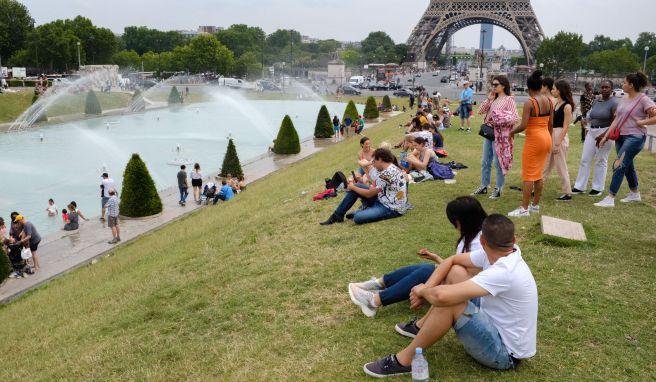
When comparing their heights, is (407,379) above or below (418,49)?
below

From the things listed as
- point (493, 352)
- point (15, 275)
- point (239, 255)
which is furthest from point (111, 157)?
point (493, 352)

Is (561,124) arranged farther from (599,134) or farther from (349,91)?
(349,91)

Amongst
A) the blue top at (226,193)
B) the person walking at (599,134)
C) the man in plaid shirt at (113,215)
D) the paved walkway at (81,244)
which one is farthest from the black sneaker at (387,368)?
the blue top at (226,193)

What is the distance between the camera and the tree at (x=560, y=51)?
67500 mm

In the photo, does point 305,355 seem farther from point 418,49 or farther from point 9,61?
point 418,49

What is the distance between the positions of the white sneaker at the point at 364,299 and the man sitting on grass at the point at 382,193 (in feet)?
8.38

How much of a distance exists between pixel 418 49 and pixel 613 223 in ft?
280

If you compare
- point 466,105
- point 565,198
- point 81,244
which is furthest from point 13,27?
point 565,198

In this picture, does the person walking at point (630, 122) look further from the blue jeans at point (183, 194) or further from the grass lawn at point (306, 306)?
the blue jeans at point (183, 194)

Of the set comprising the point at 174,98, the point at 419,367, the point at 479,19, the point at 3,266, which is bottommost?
the point at 3,266

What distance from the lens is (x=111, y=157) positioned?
77.9 feet

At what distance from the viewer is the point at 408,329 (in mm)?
4586

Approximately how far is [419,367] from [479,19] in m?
90.9

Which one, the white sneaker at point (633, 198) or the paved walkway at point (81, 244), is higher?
the white sneaker at point (633, 198)
